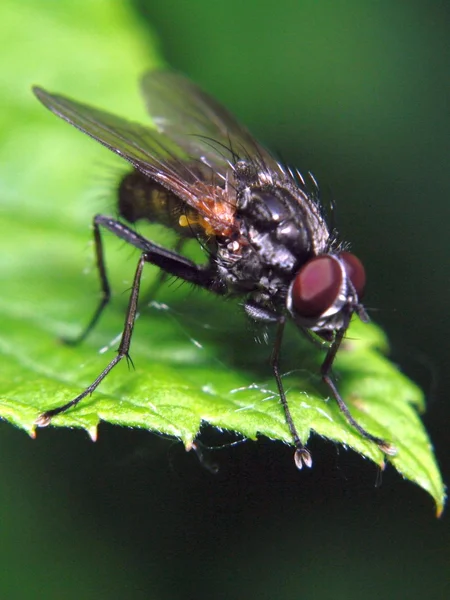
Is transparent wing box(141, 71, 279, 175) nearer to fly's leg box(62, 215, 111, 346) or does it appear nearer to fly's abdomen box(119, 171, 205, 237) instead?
fly's abdomen box(119, 171, 205, 237)

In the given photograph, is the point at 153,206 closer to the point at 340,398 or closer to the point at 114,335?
the point at 114,335

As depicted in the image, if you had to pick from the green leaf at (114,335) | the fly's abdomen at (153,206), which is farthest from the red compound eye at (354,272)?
the fly's abdomen at (153,206)

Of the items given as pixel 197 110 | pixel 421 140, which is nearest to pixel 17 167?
pixel 197 110

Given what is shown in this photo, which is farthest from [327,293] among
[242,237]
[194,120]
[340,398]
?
[194,120]

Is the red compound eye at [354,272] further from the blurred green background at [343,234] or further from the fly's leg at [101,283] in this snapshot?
the fly's leg at [101,283]

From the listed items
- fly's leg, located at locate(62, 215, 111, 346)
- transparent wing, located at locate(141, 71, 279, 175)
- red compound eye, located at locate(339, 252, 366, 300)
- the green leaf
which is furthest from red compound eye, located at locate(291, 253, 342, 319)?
fly's leg, located at locate(62, 215, 111, 346)

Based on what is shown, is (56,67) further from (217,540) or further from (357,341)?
(217,540)
